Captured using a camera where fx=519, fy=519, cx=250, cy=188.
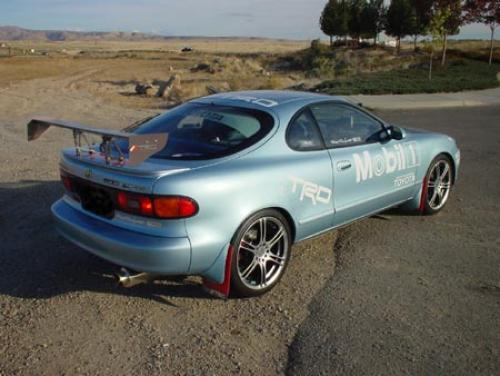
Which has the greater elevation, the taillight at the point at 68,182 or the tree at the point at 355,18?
the tree at the point at 355,18

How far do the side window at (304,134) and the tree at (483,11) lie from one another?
34593 mm

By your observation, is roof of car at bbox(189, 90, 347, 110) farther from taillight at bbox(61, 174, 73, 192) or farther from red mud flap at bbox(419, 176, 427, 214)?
red mud flap at bbox(419, 176, 427, 214)

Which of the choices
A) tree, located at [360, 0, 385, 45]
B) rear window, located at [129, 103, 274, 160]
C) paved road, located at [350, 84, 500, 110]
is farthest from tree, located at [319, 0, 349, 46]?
rear window, located at [129, 103, 274, 160]

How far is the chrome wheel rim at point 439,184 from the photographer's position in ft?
18.9

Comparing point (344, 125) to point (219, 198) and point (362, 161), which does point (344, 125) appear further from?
point (219, 198)

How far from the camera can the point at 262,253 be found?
12.9ft

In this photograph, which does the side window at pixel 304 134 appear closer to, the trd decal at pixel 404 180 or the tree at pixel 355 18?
the trd decal at pixel 404 180

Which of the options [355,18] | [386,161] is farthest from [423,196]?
[355,18]

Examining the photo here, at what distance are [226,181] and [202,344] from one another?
1.08 m

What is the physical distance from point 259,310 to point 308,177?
1.11 metres

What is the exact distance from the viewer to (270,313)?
3711 millimetres

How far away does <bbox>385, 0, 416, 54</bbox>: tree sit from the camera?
50156mm

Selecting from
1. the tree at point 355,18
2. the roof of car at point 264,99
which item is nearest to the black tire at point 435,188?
the roof of car at point 264,99

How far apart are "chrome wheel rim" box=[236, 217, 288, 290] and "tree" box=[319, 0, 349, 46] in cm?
5914
